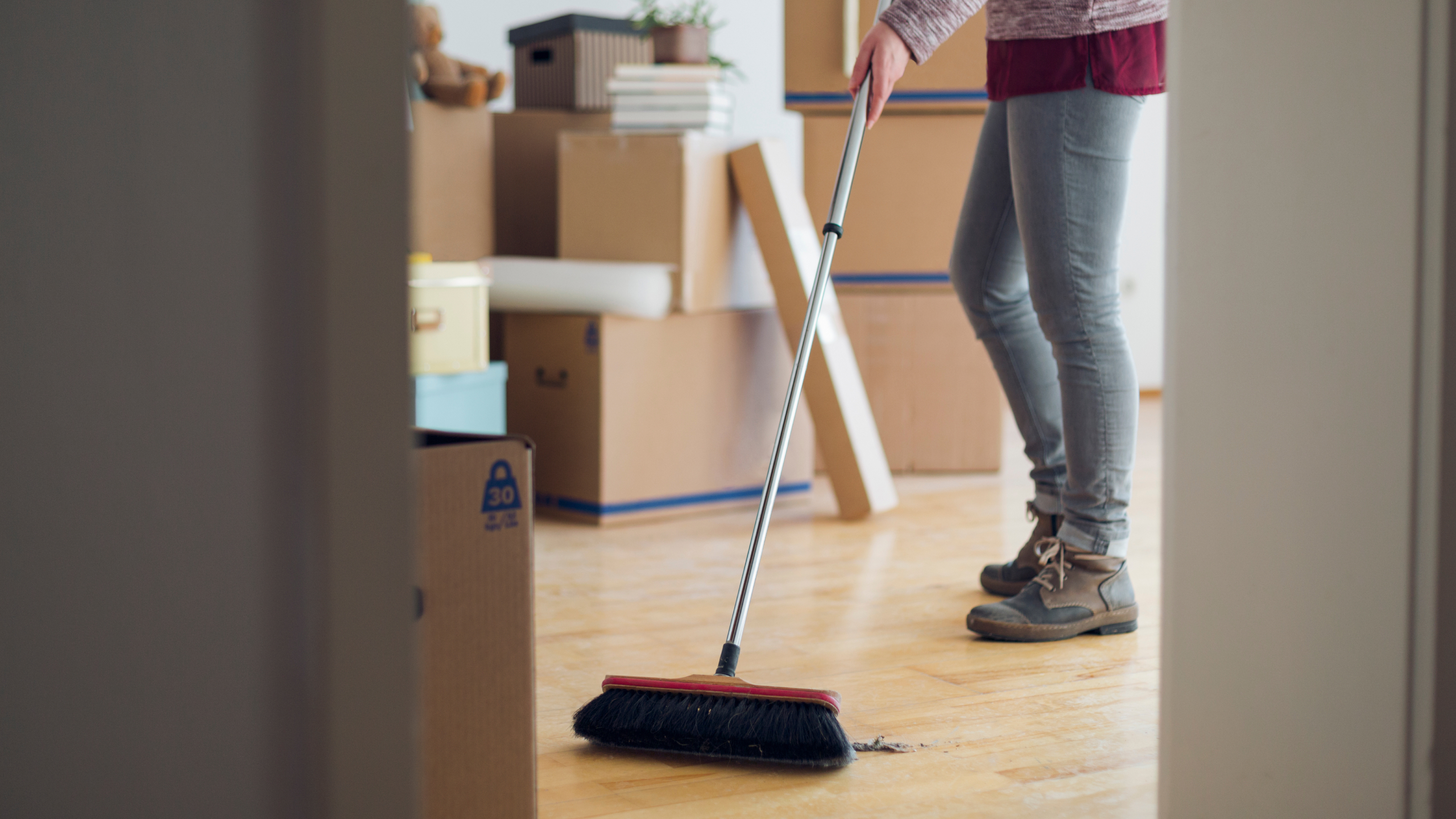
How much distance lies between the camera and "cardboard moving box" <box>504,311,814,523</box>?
7.28 feet

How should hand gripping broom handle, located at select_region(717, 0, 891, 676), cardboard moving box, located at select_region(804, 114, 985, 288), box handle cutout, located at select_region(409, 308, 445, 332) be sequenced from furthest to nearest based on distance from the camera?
cardboard moving box, located at select_region(804, 114, 985, 288) → box handle cutout, located at select_region(409, 308, 445, 332) → hand gripping broom handle, located at select_region(717, 0, 891, 676)

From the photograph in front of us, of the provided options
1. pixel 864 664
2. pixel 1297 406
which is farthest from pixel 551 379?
pixel 1297 406

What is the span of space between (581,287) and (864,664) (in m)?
1.06

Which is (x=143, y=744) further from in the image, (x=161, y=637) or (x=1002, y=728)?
(x=1002, y=728)

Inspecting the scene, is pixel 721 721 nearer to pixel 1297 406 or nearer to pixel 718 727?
pixel 718 727

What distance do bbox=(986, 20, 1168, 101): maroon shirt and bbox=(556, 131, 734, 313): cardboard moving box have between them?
0.93 metres

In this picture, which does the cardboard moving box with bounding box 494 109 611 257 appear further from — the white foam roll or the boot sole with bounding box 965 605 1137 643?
the boot sole with bounding box 965 605 1137 643

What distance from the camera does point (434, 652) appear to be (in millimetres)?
768

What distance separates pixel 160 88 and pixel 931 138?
2.24m

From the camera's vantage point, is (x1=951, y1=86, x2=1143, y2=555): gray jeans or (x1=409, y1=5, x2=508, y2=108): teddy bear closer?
(x1=951, y1=86, x2=1143, y2=555): gray jeans

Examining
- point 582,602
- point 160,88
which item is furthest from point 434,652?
point 582,602

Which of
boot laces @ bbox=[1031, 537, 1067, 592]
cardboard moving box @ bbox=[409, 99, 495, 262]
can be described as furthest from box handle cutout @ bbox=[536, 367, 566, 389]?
boot laces @ bbox=[1031, 537, 1067, 592]

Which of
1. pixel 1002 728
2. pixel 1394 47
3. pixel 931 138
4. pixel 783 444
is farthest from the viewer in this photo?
pixel 931 138

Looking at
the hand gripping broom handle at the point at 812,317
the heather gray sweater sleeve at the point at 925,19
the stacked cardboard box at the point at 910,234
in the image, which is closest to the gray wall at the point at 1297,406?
the hand gripping broom handle at the point at 812,317
